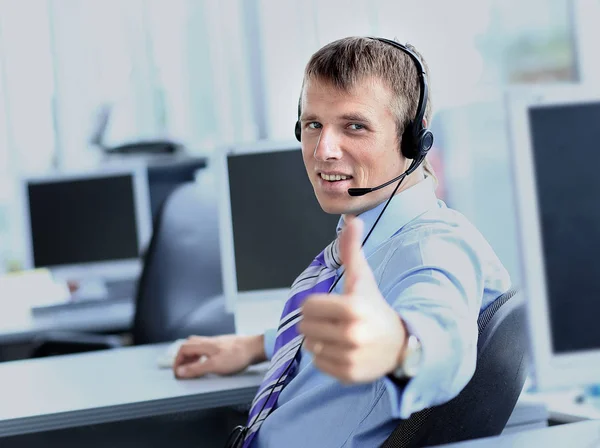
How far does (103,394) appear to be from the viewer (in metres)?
1.57

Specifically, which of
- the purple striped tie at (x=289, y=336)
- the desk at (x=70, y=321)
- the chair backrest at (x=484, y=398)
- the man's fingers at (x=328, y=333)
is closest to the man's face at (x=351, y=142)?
the purple striped tie at (x=289, y=336)

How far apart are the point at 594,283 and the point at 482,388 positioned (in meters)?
0.27

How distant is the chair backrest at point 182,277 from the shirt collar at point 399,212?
50.8 inches

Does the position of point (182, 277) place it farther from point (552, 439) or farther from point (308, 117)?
point (552, 439)

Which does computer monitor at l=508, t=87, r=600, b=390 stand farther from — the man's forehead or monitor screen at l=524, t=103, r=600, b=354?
the man's forehead

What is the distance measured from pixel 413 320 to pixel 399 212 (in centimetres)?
41

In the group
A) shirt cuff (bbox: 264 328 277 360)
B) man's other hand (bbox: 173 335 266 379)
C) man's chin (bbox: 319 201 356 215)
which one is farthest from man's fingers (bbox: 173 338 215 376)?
man's chin (bbox: 319 201 356 215)

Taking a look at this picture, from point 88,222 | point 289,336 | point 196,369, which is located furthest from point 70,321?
point 289,336

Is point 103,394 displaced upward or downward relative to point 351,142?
downward

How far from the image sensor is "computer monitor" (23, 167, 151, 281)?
142 inches

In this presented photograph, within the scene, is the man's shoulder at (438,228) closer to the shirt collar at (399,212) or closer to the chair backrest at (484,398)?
the shirt collar at (399,212)

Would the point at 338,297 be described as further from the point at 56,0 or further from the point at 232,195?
the point at 56,0

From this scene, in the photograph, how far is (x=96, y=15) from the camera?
15.6 feet

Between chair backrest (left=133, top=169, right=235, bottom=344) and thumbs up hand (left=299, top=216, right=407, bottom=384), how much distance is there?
1.72 m
